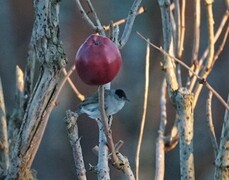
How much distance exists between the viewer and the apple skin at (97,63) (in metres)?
1.02

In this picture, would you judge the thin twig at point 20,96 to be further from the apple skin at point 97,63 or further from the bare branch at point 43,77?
the apple skin at point 97,63

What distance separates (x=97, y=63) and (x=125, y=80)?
264 cm

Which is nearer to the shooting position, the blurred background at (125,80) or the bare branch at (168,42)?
the bare branch at (168,42)

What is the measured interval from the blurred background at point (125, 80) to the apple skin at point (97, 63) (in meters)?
2.43

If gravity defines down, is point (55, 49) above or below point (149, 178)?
below

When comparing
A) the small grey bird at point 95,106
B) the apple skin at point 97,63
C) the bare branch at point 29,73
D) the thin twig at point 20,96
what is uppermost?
the small grey bird at point 95,106

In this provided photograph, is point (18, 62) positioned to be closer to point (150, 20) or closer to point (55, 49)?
point (150, 20)

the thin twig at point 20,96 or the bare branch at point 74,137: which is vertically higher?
the thin twig at point 20,96

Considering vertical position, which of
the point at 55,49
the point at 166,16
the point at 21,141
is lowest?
the point at 21,141

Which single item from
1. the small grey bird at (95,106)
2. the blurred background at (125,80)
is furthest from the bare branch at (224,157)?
the blurred background at (125,80)

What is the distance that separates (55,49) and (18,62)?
8.24ft

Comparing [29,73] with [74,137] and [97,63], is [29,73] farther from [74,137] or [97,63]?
[97,63]

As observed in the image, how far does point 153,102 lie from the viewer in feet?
12.0

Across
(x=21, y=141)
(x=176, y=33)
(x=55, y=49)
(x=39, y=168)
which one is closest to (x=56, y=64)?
(x=55, y=49)
